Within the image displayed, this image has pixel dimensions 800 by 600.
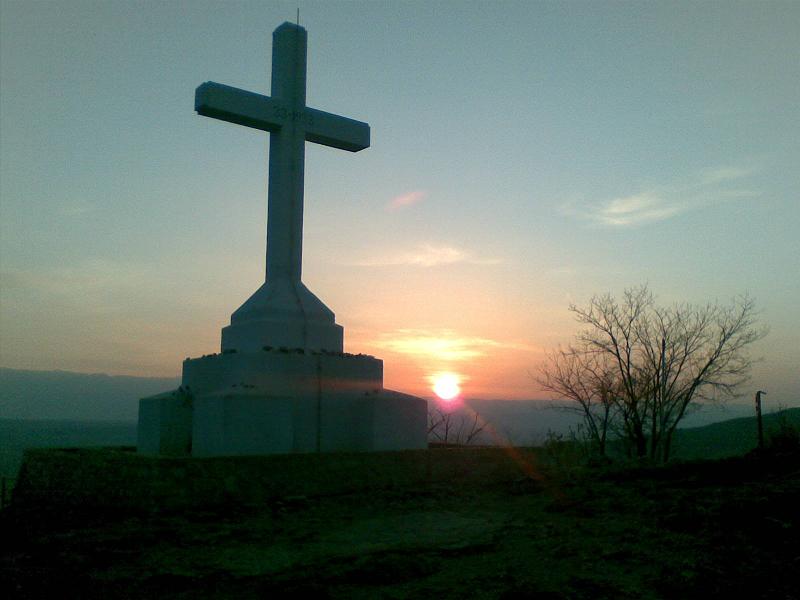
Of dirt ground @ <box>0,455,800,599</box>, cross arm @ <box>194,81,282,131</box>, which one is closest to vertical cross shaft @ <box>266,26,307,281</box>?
cross arm @ <box>194,81,282,131</box>

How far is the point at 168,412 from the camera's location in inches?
345

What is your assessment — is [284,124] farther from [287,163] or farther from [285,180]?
[285,180]

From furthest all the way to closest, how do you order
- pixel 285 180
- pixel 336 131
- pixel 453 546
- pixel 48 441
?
pixel 48 441
pixel 336 131
pixel 285 180
pixel 453 546

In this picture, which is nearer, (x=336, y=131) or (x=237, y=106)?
(x=237, y=106)

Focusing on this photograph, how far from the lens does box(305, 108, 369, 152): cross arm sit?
9883 mm

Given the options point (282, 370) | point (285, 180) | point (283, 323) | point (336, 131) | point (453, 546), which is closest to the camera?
point (453, 546)

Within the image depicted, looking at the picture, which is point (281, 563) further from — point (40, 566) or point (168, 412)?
point (168, 412)

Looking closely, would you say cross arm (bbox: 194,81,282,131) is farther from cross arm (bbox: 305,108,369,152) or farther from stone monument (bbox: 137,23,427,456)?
cross arm (bbox: 305,108,369,152)

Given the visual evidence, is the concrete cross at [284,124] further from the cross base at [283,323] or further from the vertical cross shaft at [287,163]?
the cross base at [283,323]

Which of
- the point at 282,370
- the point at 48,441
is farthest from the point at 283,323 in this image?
the point at 48,441

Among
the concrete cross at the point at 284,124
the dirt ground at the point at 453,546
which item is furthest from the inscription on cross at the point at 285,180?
the dirt ground at the point at 453,546

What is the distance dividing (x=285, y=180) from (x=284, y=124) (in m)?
0.78

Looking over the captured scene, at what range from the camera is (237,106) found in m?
9.22

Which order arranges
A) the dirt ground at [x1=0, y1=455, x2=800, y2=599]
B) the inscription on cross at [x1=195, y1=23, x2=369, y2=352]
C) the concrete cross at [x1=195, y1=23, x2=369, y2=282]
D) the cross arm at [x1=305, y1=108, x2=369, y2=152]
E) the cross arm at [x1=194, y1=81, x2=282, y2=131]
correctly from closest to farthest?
the dirt ground at [x1=0, y1=455, x2=800, y2=599] < the inscription on cross at [x1=195, y1=23, x2=369, y2=352] < the cross arm at [x1=194, y1=81, x2=282, y2=131] < the concrete cross at [x1=195, y1=23, x2=369, y2=282] < the cross arm at [x1=305, y1=108, x2=369, y2=152]
